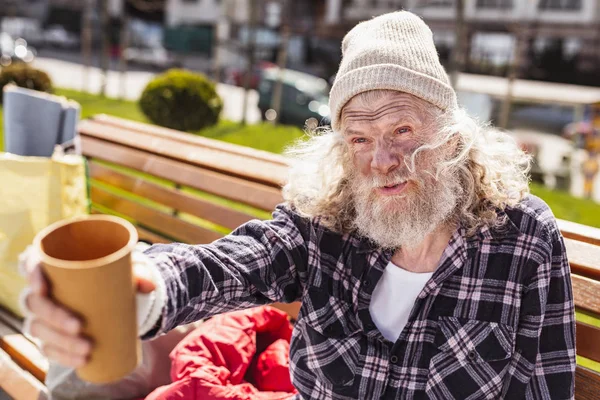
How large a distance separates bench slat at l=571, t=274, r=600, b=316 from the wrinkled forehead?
0.67 meters

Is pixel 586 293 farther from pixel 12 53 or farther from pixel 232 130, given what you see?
pixel 12 53

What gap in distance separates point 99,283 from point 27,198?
1.98 m

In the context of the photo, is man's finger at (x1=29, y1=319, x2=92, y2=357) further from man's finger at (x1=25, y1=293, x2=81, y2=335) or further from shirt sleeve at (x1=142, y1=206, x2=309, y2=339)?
shirt sleeve at (x1=142, y1=206, x2=309, y2=339)

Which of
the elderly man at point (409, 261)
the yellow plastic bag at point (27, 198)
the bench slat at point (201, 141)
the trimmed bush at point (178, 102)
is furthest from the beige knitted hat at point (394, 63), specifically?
the trimmed bush at point (178, 102)

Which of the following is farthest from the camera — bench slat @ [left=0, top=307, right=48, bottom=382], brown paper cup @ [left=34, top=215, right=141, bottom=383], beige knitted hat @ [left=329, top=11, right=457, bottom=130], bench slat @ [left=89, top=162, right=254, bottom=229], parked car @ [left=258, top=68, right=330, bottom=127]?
parked car @ [left=258, top=68, right=330, bottom=127]

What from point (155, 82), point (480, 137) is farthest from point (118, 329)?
point (155, 82)

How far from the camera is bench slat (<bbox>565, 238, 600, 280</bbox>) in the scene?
1930 mm

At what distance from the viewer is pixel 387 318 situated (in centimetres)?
193

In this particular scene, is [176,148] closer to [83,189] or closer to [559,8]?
[83,189]

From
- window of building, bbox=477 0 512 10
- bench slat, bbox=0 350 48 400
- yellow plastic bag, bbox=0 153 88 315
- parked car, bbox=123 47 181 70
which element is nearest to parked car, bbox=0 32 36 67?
parked car, bbox=123 47 181 70

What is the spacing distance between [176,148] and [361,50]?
1.75 m

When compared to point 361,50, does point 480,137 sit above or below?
below

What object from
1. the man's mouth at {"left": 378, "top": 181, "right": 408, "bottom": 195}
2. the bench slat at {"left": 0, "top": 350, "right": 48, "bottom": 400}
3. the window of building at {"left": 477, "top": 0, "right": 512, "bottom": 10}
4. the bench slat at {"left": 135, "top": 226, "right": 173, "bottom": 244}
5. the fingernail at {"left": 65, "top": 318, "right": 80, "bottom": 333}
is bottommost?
the bench slat at {"left": 0, "top": 350, "right": 48, "bottom": 400}

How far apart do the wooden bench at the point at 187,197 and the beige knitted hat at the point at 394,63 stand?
2.29 feet
